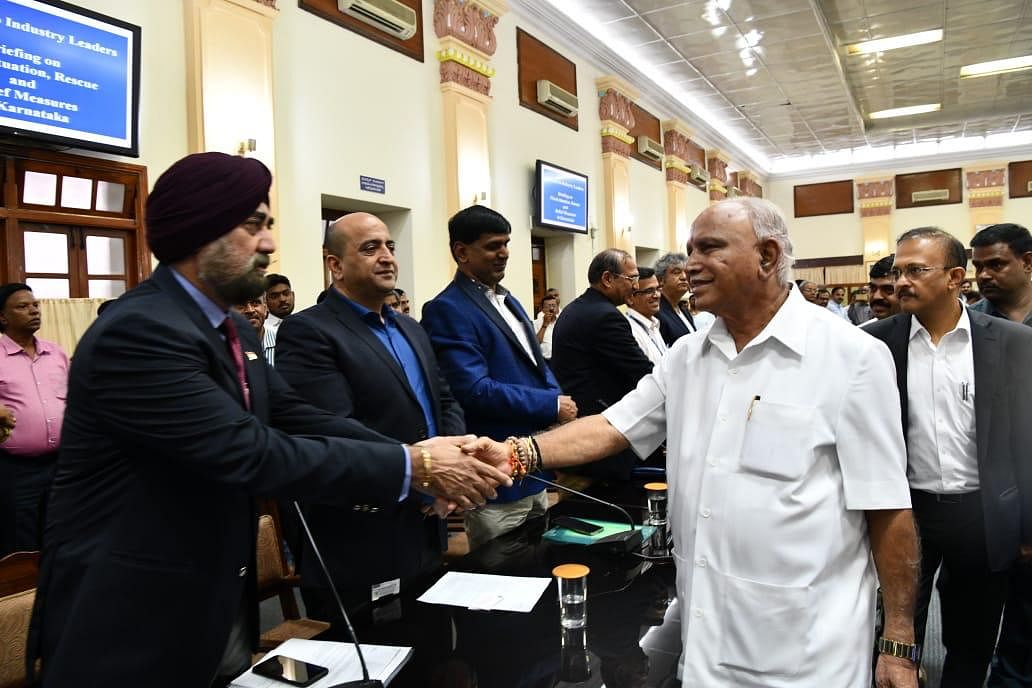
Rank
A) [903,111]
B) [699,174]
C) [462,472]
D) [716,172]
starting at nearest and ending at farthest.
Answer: [462,472] → [699,174] → [903,111] → [716,172]

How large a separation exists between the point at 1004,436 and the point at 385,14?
5.03 m

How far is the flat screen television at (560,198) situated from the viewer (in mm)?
7457

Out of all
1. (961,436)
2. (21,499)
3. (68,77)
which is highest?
(68,77)

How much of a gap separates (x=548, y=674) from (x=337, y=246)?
4.64 feet

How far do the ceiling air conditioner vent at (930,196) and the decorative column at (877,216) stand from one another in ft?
1.40

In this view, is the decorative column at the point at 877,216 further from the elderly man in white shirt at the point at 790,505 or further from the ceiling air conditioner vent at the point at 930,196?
the elderly man in white shirt at the point at 790,505

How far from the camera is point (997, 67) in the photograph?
10.0m

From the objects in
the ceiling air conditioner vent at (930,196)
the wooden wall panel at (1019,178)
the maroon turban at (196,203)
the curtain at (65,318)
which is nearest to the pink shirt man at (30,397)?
the curtain at (65,318)

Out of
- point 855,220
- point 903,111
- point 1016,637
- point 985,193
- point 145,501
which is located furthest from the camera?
point 855,220

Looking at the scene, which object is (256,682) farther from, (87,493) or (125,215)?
(125,215)

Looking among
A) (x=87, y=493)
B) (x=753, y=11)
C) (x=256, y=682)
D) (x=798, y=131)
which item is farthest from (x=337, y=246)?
(x=798, y=131)

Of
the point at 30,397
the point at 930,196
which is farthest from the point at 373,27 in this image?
the point at 930,196

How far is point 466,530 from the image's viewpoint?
2287 mm

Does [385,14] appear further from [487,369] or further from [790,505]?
[790,505]
